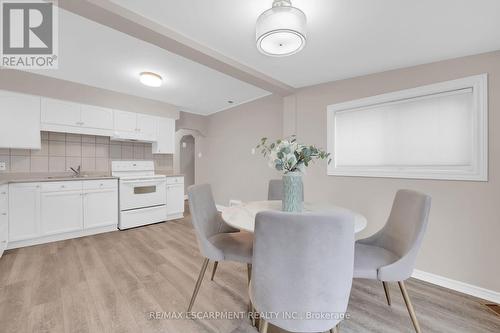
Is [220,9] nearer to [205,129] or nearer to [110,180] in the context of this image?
[110,180]

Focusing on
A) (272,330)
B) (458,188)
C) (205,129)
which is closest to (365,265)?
(272,330)

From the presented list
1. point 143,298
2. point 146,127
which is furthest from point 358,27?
point 146,127

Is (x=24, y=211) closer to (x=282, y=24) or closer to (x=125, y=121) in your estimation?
(x=125, y=121)

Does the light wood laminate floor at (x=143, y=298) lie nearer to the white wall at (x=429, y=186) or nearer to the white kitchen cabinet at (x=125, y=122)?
the white wall at (x=429, y=186)

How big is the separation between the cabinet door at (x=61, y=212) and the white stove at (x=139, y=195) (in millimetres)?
554

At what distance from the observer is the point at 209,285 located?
6.24 feet

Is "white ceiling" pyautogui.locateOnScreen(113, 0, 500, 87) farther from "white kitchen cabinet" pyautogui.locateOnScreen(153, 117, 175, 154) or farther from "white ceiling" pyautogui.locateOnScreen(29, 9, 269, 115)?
"white kitchen cabinet" pyautogui.locateOnScreen(153, 117, 175, 154)

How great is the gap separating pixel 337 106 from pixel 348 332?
2398 millimetres

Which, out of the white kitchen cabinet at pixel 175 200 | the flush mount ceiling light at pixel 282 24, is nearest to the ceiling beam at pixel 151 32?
the flush mount ceiling light at pixel 282 24

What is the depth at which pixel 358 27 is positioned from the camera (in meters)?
1.68

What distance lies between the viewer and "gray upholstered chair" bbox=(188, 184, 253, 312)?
150 centimetres

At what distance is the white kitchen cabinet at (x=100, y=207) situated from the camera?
3098 mm

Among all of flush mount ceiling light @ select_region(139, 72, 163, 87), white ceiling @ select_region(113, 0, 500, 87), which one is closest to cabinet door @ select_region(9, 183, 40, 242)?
flush mount ceiling light @ select_region(139, 72, 163, 87)

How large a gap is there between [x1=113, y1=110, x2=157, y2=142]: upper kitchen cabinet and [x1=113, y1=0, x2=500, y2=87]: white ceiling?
2426 mm
